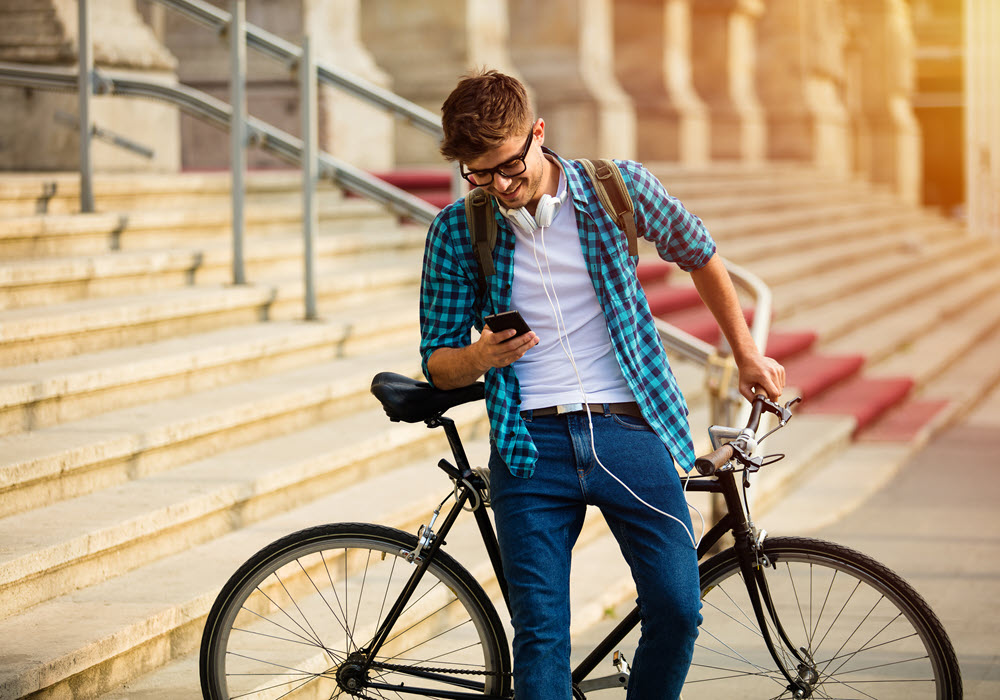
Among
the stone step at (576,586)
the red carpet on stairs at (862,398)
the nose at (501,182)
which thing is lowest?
the stone step at (576,586)

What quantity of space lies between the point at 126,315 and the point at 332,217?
2995mm

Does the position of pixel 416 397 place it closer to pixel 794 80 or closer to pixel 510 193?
Result: pixel 510 193

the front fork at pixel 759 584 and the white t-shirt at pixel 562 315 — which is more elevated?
the white t-shirt at pixel 562 315

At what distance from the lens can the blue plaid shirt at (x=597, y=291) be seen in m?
2.84

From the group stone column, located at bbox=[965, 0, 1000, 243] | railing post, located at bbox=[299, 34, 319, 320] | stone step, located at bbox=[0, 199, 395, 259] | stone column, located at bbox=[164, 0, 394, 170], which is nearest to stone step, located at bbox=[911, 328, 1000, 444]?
stone step, located at bbox=[0, 199, 395, 259]

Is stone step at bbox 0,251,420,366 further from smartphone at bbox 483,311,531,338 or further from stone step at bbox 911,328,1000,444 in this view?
stone step at bbox 911,328,1000,444

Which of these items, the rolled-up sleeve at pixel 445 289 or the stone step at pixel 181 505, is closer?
the rolled-up sleeve at pixel 445 289

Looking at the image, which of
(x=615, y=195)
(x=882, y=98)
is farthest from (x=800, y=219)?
(x=882, y=98)

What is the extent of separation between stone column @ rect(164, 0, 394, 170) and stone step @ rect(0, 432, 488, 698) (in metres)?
6.12

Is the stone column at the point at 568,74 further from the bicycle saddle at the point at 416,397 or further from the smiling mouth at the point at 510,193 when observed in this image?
the smiling mouth at the point at 510,193

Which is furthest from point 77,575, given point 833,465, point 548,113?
point 548,113

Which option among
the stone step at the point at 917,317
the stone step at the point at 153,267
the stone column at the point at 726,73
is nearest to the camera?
the stone step at the point at 153,267

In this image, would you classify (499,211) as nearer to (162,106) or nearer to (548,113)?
(162,106)

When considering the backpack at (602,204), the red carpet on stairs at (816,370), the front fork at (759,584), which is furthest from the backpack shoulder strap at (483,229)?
the red carpet on stairs at (816,370)
